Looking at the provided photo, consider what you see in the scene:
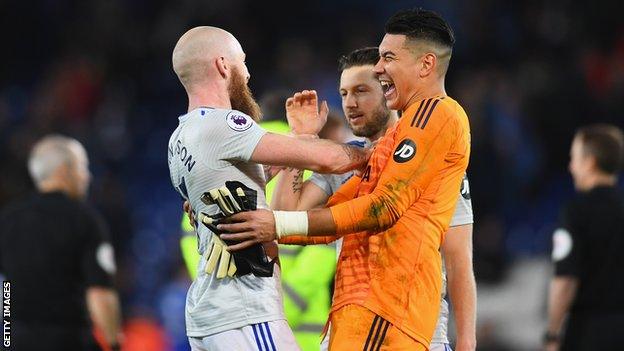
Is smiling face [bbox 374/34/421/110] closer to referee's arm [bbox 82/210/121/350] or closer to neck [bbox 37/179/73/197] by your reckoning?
referee's arm [bbox 82/210/121/350]

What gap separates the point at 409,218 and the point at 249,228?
2.00 feet

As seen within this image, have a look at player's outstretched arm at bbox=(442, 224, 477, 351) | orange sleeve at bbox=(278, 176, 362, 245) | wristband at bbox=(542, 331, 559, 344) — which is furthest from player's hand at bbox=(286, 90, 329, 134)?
wristband at bbox=(542, 331, 559, 344)

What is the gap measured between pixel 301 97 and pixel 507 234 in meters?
6.71

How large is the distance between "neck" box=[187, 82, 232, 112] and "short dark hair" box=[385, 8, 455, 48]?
2.39ft

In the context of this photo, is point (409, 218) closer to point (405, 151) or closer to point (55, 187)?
point (405, 151)

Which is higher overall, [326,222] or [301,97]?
[301,97]

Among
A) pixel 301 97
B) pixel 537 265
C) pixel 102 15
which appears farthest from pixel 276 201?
pixel 102 15

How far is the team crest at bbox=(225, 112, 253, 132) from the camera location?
4.14 meters

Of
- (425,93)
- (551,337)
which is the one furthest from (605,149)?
(425,93)

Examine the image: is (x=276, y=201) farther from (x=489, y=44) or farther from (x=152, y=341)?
(x=489, y=44)

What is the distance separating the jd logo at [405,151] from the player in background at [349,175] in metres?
0.63

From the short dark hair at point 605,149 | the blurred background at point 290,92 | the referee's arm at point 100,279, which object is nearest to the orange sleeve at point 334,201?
the referee's arm at point 100,279

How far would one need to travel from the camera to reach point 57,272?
24.2 feet

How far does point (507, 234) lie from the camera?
1087cm
